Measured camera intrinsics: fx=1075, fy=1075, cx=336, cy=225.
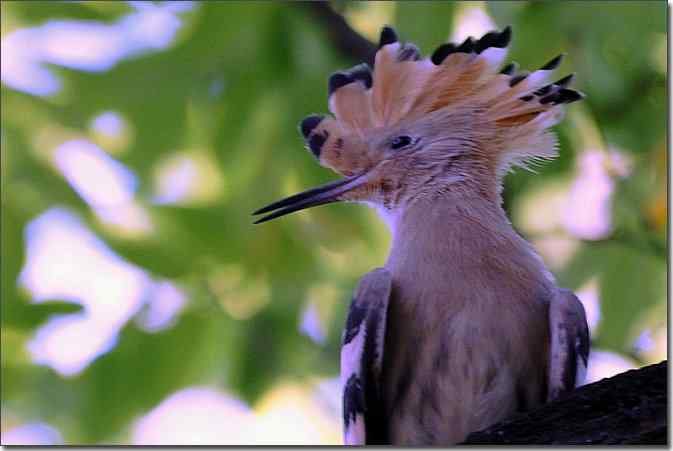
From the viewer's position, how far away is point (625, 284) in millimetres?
2566

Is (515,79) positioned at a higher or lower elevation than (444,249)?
higher

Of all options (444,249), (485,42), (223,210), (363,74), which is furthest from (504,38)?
(223,210)

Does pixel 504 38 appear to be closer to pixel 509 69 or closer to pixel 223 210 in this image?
pixel 509 69

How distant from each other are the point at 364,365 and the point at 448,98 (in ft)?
2.46

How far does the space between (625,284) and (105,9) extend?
1.52 metres

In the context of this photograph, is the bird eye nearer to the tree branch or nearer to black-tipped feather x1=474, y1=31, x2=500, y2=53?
black-tipped feather x1=474, y1=31, x2=500, y2=53

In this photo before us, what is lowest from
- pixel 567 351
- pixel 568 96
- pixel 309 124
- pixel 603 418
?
pixel 603 418

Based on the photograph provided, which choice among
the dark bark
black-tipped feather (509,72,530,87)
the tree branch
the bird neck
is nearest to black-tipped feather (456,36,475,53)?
black-tipped feather (509,72,530,87)

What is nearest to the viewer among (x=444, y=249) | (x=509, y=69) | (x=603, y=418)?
(x=603, y=418)

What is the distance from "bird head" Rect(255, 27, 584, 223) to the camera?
2420 mm

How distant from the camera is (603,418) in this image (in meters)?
1.66

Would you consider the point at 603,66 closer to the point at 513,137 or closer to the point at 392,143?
the point at 513,137

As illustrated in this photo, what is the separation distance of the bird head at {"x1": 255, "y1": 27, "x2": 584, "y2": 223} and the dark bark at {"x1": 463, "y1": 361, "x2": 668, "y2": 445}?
776mm

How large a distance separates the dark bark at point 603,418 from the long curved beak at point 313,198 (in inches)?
29.7
